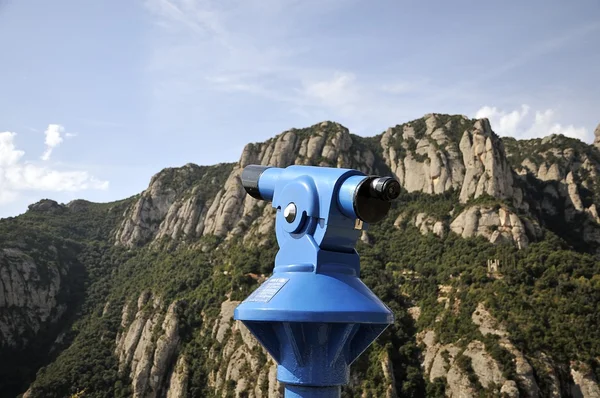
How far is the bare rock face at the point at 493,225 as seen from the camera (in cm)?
7969

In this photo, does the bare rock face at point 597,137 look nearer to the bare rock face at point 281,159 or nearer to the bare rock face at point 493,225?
the bare rock face at point 281,159

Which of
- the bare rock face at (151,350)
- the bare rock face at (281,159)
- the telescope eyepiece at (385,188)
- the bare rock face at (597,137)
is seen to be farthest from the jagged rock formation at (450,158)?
the telescope eyepiece at (385,188)

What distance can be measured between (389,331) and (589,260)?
31.6m

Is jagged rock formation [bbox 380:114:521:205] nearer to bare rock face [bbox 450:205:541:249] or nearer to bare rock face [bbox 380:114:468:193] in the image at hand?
bare rock face [bbox 380:114:468:193]

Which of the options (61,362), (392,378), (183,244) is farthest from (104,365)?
(392,378)

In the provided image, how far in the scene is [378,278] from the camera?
254ft

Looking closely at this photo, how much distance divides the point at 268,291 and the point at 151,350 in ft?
250

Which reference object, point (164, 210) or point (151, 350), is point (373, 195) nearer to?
point (151, 350)

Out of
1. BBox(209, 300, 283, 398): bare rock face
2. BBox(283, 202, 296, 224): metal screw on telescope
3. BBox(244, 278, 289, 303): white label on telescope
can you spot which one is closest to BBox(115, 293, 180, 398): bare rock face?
BBox(209, 300, 283, 398): bare rock face

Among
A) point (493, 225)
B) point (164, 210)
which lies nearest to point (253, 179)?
point (493, 225)

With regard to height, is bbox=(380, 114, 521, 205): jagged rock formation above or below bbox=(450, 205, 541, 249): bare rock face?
above

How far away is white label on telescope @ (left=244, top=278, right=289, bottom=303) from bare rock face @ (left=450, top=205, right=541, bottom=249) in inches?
3082

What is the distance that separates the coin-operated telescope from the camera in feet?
19.2

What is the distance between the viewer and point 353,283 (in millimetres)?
6312
